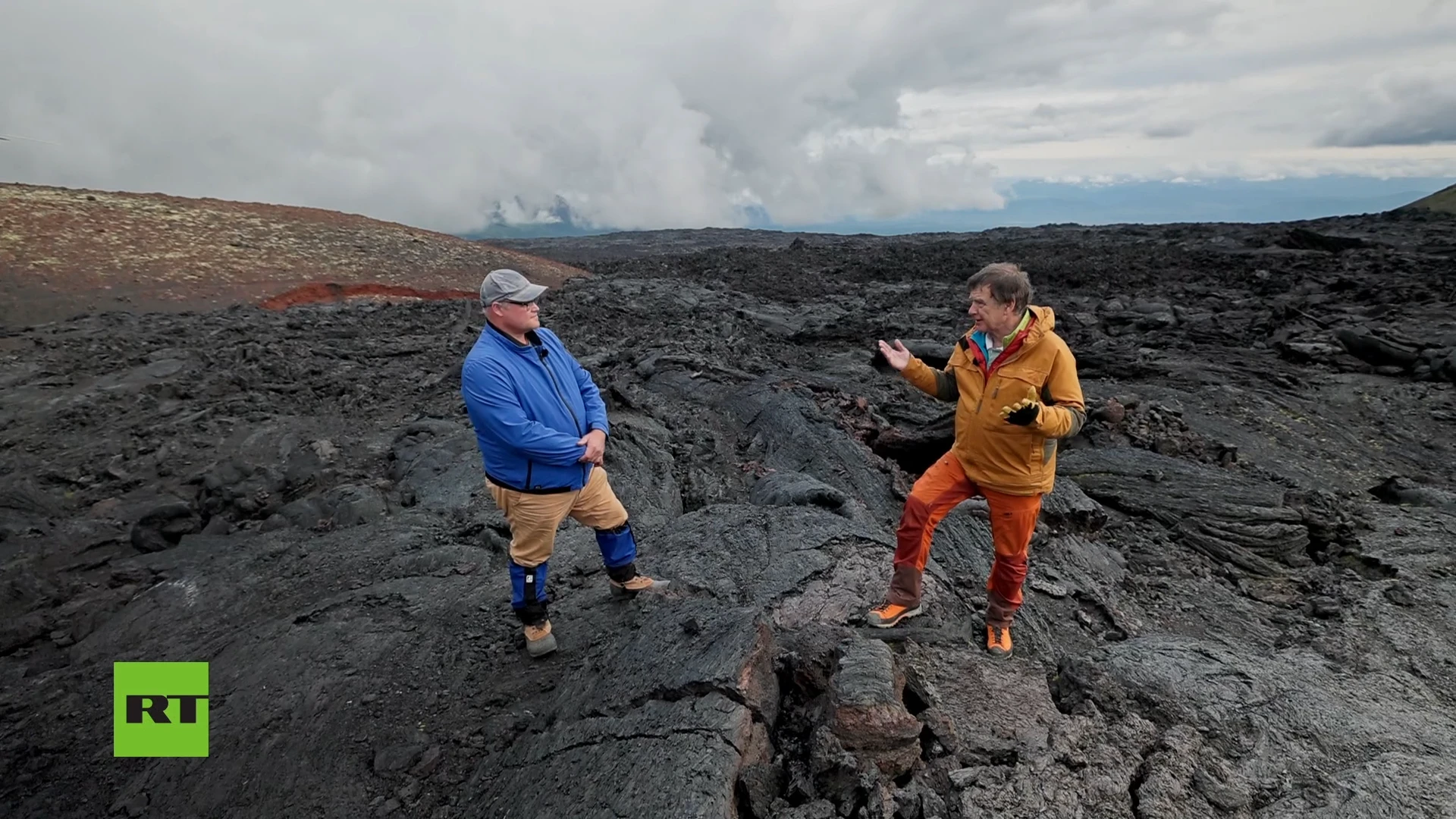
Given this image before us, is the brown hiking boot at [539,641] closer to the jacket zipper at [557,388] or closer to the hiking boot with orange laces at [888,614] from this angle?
the jacket zipper at [557,388]

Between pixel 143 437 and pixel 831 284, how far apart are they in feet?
54.9

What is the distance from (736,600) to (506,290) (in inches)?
87.2

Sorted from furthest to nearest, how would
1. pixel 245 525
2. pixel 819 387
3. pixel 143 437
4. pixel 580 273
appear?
pixel 580 273
pixel 819 387
pixel 143 437
pixel 245 525

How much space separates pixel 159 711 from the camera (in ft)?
10.4

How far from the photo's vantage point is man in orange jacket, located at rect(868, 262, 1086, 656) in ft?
11.9

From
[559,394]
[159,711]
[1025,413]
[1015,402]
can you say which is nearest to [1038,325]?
[1015,402]

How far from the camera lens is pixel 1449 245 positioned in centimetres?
2003

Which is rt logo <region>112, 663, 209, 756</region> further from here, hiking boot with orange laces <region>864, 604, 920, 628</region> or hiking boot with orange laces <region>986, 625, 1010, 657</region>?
hiking boot with orange laces <region>986, 625, 1010, 657</region>

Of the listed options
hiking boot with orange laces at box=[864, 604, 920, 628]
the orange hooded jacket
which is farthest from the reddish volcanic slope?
the orange hooded jacket

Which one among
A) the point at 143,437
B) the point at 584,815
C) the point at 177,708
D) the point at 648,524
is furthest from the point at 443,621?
the point at 143,437

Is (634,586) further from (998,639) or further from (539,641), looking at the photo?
(998,639)

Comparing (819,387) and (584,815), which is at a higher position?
(819,387)

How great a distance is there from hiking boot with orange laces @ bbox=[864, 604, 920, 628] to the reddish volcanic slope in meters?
17.6

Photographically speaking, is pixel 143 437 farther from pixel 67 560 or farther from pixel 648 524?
pixel 648 524
